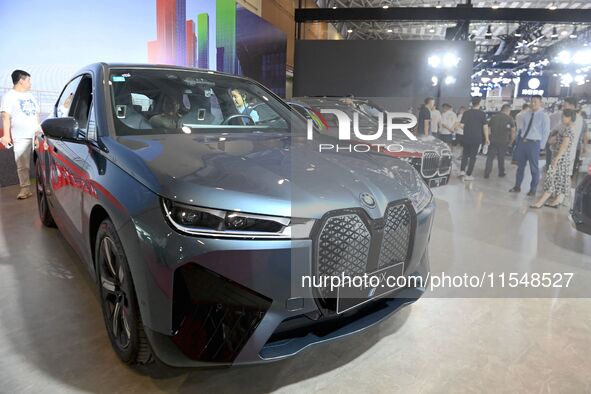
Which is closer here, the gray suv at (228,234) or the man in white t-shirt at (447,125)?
the gray suv at (228,234)

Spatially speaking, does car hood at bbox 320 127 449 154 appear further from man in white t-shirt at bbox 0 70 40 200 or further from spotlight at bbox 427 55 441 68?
spotlight at bbox 427 55 441 68

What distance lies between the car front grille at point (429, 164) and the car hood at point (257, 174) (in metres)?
3.25

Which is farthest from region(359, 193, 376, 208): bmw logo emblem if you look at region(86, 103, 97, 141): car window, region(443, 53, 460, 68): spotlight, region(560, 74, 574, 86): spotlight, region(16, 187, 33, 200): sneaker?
region(443, 53, 460, 68): spotlight

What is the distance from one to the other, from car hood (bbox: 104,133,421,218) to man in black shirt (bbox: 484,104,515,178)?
6.39 meters

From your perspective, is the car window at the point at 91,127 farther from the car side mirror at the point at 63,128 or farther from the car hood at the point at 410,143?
the car hood at the point at 410,143

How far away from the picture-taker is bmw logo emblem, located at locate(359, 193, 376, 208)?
155cm

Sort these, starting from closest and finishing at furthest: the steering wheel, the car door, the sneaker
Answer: the car door → the steering wheel → the sneaker

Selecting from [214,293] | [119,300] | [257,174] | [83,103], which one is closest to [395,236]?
[257,174]

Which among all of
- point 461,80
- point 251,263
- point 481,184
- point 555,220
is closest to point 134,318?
point 251,263

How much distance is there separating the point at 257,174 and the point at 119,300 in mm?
770

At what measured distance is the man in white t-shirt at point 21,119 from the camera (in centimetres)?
466

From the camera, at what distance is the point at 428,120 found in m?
8.20

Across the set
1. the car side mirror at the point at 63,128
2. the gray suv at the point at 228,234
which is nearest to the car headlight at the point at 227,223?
the gray suv at the point at 228,234

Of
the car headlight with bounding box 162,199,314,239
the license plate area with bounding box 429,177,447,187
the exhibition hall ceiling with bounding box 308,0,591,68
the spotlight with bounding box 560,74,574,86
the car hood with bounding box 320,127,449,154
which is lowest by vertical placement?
the license plate area with bounding box 429,177,447,187
